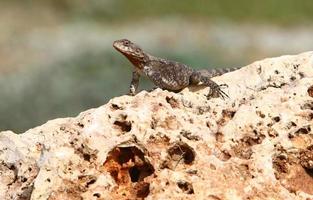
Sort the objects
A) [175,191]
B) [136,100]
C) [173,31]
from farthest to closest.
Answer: [173,31], [136,100], [175,191]

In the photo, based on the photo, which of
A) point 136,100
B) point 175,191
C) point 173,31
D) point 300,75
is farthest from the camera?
point 173,31

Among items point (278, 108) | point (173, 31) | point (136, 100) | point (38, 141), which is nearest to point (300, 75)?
point (278, 108)

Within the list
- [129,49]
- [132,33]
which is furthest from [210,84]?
[132,33]

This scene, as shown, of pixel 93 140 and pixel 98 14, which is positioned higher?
pixel 93 140

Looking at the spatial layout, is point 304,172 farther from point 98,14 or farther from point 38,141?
point 98,14

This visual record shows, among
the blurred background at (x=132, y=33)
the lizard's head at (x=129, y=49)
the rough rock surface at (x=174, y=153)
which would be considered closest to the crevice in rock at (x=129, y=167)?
the rough rock surface at (x=174, y=153)

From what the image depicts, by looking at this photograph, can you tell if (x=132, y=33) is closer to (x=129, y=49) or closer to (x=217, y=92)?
(x=129, y=49)

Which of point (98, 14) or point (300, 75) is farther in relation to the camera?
point (98, 14)
